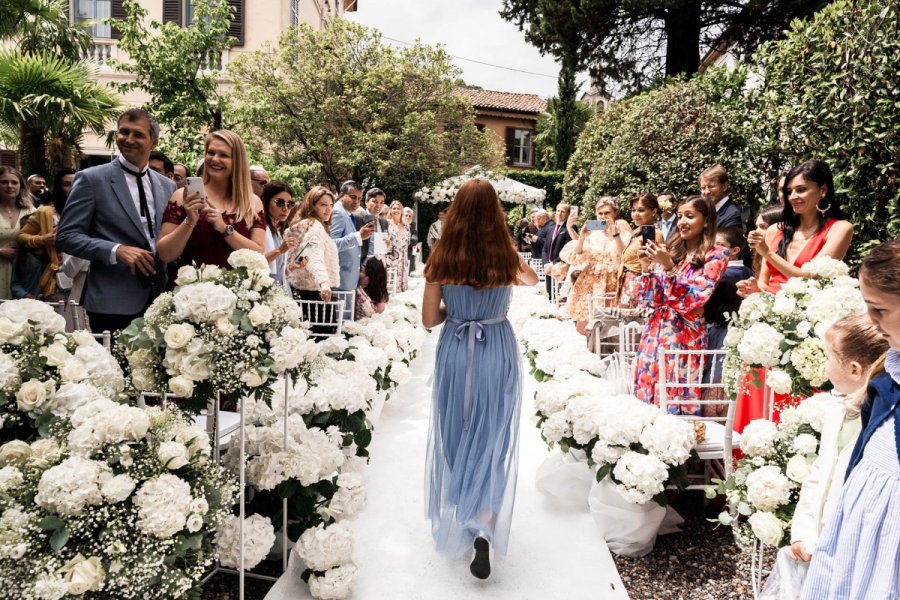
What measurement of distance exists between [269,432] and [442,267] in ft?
3.75

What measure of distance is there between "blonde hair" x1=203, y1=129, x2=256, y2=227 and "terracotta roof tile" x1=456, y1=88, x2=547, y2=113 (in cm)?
3057

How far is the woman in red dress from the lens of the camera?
360 cm

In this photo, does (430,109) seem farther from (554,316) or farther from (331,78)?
(554,316)

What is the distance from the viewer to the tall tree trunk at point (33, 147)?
746cm

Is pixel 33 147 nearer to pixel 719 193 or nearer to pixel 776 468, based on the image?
pixel 719 193

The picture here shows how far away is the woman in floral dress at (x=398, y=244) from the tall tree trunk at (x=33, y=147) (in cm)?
A: 490

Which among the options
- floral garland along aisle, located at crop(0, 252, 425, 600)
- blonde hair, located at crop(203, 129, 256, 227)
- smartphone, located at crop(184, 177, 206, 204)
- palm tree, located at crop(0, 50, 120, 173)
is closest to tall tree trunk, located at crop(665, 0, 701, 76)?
palm tree, located at crop(0, 50, 120, 173)

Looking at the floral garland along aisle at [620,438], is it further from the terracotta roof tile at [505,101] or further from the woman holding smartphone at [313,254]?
the terracotta roof tile at [505,101]

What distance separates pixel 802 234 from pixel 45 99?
25.2 ft

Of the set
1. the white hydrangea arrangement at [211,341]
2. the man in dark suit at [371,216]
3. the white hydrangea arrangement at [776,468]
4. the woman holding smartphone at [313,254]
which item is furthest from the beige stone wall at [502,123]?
the white hydrangea arrangement at [211,341]

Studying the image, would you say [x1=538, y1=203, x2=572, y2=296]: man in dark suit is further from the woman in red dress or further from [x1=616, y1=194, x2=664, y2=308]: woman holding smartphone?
the woman in red dress

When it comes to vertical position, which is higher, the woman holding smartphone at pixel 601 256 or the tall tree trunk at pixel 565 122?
the tall tree trunk at pixel 565 122

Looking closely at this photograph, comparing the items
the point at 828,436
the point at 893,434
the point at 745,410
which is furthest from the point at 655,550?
the point at 893,434

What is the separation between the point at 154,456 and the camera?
1.91m
